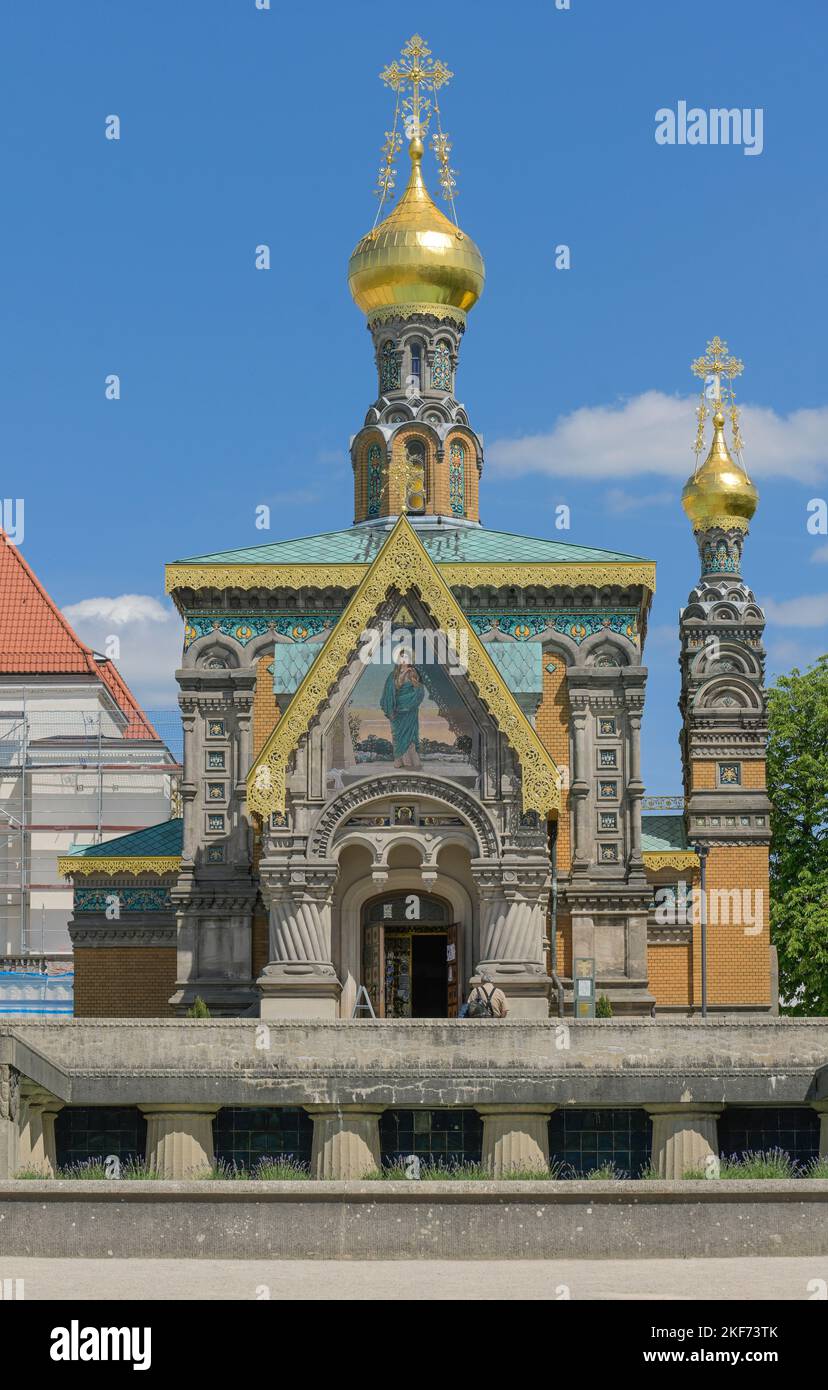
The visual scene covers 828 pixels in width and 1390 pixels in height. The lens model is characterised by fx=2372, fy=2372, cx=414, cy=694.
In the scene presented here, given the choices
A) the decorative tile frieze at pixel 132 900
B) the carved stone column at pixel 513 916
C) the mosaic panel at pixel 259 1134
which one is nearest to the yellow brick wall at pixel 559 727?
the carved stone column at pixel 513 916

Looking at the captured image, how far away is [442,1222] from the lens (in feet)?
61.0

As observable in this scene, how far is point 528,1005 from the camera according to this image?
31000 mm

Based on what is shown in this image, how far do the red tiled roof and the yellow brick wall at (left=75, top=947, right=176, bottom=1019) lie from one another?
803 inches

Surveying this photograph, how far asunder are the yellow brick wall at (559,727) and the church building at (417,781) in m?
0.04

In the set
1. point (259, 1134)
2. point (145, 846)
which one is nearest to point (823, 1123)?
point (259, 1134)

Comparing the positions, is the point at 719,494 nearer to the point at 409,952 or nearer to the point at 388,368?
the point at 388,368

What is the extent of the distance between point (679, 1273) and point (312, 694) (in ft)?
50.4

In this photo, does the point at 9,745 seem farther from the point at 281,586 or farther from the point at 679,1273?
the point at 679,1273

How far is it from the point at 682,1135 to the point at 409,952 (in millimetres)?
10003

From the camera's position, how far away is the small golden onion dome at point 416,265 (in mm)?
40406

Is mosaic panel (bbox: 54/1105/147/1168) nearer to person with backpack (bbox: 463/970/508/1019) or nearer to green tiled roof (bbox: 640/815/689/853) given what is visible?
person with backpack (bbox: 463/970/508/1019)

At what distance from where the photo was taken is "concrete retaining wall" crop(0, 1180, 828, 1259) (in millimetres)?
18500

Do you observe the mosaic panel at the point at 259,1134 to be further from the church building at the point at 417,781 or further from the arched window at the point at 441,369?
the arched window at the point at 441,369
